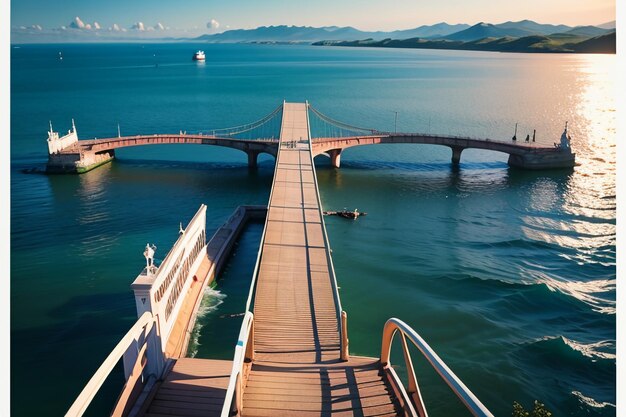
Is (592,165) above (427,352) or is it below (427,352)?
above

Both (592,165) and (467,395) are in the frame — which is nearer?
(467,395)

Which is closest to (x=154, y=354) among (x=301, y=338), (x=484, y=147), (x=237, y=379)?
(x=301, y=338)

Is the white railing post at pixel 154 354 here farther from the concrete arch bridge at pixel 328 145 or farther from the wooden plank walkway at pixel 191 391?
the concrete arch bridge at pixel 328 145

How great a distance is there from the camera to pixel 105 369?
975 centimetres

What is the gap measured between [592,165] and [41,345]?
6146 cm

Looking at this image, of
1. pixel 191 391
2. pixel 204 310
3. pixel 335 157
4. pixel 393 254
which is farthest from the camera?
pixel 335 157

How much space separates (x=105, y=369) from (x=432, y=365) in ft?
21.9

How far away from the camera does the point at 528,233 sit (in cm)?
3806

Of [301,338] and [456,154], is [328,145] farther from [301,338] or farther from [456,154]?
[301,338]

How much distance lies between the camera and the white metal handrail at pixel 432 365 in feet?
22.2

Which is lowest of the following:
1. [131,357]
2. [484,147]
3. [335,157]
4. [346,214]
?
[131,357]

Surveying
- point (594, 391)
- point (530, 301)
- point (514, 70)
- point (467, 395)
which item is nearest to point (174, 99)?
point (530, 301)

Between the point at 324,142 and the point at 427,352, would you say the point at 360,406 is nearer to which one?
the point at 427,352

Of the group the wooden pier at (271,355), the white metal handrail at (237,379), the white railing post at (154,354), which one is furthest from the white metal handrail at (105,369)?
the white metal handrail at (237,379)
